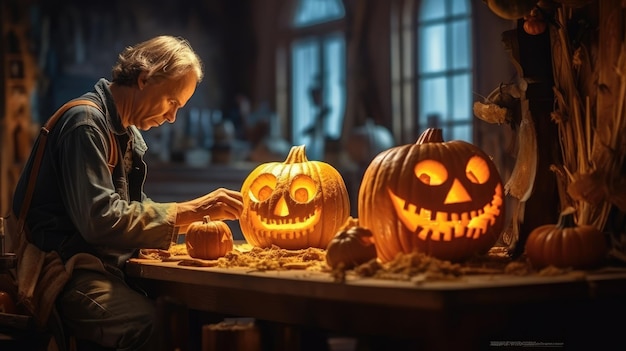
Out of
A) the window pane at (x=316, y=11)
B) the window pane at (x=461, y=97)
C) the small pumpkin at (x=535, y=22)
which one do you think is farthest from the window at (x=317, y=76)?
the small pumpkin at (x=535, y=22)

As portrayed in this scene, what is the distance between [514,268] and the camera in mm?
3098

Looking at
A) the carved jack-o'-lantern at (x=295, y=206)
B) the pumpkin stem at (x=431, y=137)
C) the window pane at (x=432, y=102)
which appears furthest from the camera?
the window pane at (x=432, y=102)

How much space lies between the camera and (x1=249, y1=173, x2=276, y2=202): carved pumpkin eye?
4.04 meters

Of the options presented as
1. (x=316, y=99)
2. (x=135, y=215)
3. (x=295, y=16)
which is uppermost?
(x=295, y=16)

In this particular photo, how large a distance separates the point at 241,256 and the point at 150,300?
0.40 m

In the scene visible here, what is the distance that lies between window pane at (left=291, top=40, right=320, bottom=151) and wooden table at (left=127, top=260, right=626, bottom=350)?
22.5 feet

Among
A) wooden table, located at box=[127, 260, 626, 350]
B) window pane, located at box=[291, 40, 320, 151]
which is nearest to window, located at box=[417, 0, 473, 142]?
window pane, located at box=[291, 40, 320, 151]

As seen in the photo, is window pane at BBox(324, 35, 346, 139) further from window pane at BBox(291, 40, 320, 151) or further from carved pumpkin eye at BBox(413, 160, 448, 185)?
carved pumpkin eye at BBox(413, 160, 448, 185)

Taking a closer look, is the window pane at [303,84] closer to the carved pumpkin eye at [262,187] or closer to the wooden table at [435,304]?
the carved pumpkin eye at [262,187]

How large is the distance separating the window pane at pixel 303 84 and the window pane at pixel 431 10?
166cm

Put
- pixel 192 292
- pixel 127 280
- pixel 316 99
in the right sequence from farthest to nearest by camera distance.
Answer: pixel 316 99
pixel 127 280
pixel 192 292

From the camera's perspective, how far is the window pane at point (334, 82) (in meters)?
9.78

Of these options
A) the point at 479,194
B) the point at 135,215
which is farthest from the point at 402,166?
the point at 135,215

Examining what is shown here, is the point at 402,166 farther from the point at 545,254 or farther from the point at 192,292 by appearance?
the point at 192,292
